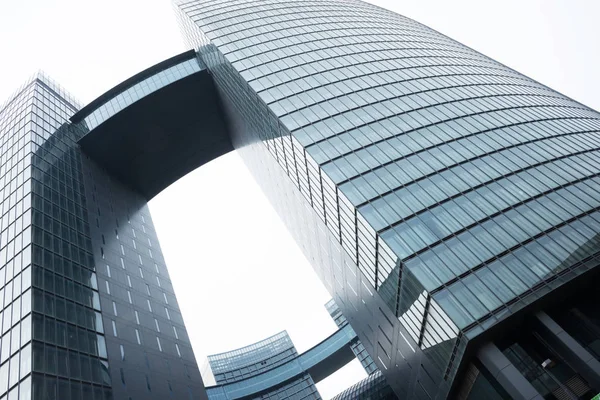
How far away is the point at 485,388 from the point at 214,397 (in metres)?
72.2

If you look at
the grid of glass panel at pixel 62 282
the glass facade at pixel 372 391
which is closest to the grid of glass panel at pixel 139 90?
the grid of glass panel at pixel 62 282

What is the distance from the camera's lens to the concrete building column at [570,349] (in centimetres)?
2208

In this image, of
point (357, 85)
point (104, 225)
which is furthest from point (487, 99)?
point (104, 225)

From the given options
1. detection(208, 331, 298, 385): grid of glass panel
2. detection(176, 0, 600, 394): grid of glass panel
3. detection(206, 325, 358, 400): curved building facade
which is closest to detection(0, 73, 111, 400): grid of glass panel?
detection(176, 0, 600, 394): grid of glass panel

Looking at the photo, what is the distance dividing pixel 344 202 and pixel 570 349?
52.5ft

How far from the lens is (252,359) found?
101m

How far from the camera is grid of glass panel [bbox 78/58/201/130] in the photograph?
191 ft

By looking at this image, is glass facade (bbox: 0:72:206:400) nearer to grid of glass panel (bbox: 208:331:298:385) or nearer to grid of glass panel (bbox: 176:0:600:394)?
grid of glass panel (bbox: 176:0:600:394)

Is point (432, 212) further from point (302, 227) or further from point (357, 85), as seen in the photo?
point (302, 227)

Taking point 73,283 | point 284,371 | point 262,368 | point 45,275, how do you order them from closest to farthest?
point 45,275
point 73,283
point 284,371
point 262,368

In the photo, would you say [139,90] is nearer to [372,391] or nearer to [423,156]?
[423,156]

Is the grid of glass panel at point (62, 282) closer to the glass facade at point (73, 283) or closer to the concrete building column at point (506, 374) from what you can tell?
the glass facade at point (73, 283)

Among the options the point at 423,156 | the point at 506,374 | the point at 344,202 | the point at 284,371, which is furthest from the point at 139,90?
the point at 284,371

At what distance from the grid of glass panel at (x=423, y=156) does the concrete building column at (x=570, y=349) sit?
1.88 m
